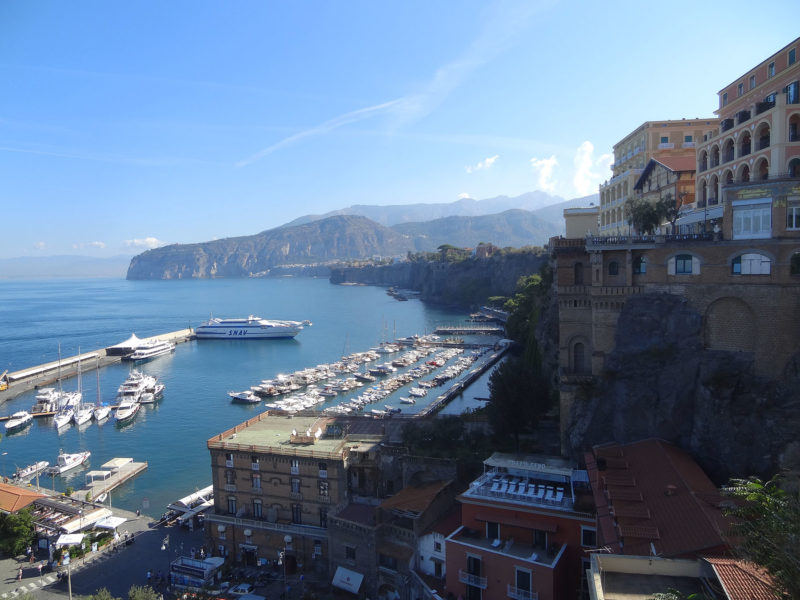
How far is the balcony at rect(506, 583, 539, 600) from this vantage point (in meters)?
15.2

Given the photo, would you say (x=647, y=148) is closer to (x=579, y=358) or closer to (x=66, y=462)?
(x=579, y=358)

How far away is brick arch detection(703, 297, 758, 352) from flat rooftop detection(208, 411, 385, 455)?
13.3 meters

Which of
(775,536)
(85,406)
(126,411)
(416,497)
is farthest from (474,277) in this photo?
(775,536)

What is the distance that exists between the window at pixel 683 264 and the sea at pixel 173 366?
60.2ft

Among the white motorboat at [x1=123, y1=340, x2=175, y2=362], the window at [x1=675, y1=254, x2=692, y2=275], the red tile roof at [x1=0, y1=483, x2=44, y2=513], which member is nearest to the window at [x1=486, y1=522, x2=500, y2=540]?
the window at [x1=675, y1=254, x2=692, y2=275]

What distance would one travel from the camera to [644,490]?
1509 centimetres

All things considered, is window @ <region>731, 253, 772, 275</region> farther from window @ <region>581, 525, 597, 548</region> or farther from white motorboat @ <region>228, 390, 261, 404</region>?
white motorboat @ <region>228, 390, 261, 404</region>

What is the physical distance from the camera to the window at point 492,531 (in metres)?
17.0

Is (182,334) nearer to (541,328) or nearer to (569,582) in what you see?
(541,328)

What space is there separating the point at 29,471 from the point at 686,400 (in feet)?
115

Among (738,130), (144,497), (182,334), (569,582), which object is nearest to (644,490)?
(569,582)

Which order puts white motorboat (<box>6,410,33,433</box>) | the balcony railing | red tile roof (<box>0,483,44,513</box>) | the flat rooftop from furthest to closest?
1. white motorboat (<box>6,410,33,433</box>)
2. red tile roof (<box>0,483,44,513</box>)
3. the flat rooftop
4. the balcony railing

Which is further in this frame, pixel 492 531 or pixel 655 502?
pixel 492 531

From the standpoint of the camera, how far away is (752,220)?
17.8m
